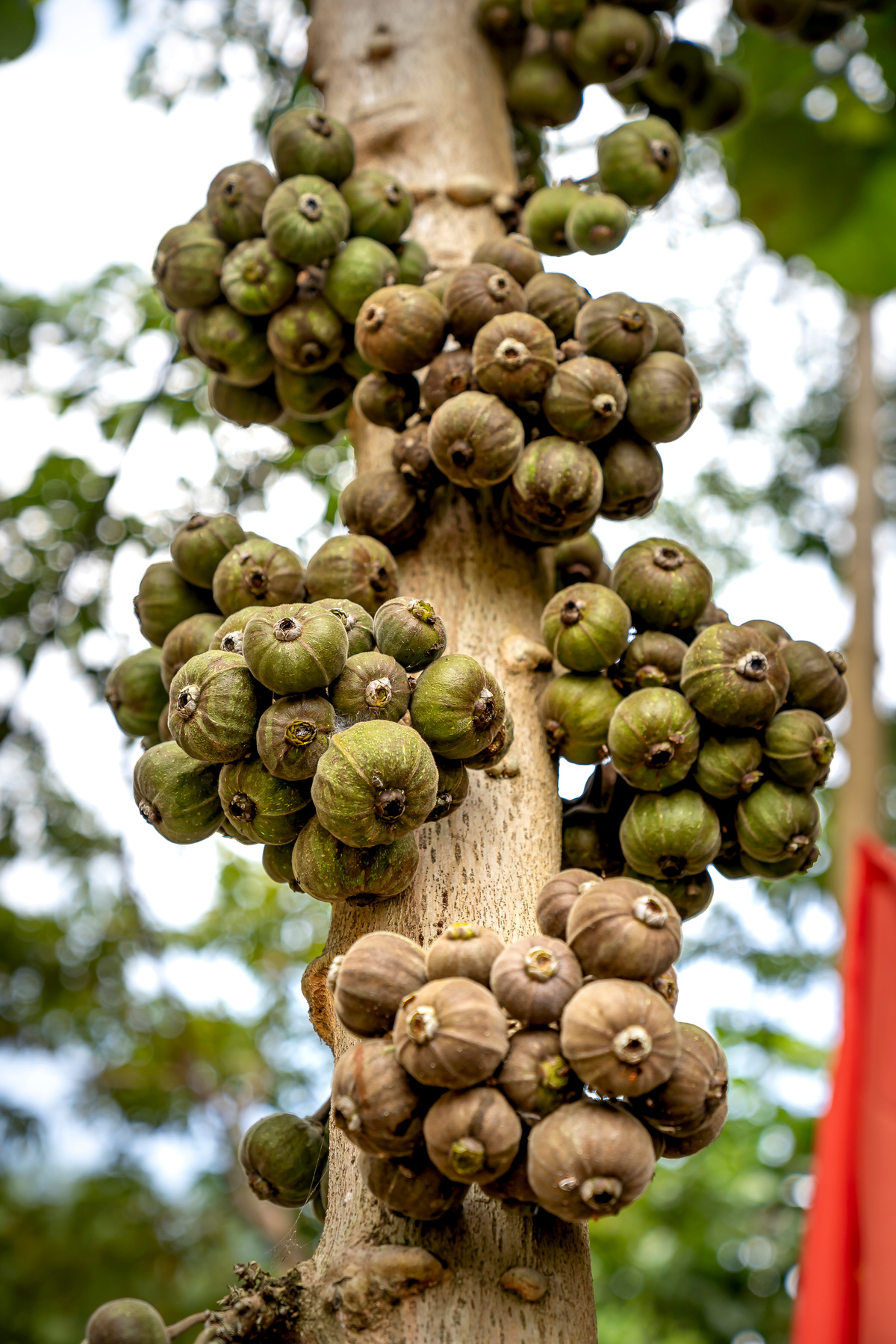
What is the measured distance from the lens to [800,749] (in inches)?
88.7

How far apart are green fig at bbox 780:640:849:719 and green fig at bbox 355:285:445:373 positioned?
1.11 metres

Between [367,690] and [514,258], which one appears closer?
[367,690]

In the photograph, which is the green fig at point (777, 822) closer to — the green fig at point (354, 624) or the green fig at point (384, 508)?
the green fig at point (354, 624)

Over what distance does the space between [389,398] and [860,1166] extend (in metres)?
2.23

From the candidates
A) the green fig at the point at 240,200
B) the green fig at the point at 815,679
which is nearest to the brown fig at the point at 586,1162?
the green fig at the point at 815,679

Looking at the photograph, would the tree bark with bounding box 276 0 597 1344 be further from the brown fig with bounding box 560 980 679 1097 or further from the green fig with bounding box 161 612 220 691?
the green fig with bounding box 161 612 220 691

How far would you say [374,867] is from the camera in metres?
1.95

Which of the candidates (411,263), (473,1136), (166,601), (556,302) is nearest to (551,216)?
(411,263)

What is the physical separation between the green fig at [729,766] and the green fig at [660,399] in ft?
2.56

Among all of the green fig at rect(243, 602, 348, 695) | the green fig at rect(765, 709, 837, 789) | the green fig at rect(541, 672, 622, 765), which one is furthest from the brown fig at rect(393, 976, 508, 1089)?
the green fig at rect(765, 709, 837, 789)

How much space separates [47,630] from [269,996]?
6.44 meters

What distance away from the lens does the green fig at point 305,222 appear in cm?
277

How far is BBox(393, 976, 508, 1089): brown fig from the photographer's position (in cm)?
156

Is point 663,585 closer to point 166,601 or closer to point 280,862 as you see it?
point 280,862
